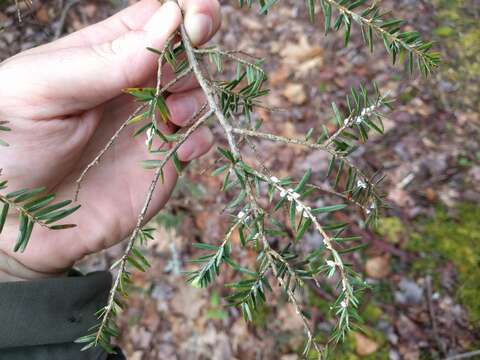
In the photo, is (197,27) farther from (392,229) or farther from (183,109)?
(392,229)

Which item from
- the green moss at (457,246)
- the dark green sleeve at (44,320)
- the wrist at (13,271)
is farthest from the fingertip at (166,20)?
the green moss at (457,246)

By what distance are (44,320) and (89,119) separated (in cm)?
88

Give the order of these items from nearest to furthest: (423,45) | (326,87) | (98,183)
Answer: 1. (423,45)
2. (98,183)
3. (326,87)

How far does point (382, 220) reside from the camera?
370 centimetres

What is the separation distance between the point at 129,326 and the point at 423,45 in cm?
305

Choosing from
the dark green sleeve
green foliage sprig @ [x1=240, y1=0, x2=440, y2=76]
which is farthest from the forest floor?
green foliage sprig @ [x1=240, y1=0, x2=440, y2=76]

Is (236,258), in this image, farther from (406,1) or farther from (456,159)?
(406,1)

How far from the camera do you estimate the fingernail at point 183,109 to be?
A: 2.13 meters

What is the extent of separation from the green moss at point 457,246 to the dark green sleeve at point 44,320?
2586mm

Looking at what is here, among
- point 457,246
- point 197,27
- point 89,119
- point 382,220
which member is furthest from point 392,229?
point 197,27

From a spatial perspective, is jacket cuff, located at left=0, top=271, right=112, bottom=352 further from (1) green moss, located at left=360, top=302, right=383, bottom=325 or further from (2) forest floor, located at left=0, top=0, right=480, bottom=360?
(1) green moss, located at left=360, top=302, right=383, bottom=325

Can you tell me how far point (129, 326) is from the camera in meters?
3.54

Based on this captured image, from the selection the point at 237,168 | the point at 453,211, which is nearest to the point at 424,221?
the point at 453,211

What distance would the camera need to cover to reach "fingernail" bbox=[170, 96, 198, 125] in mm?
2129
